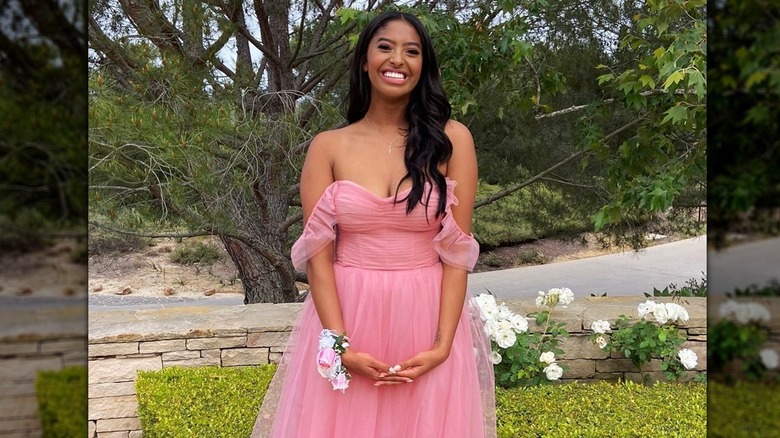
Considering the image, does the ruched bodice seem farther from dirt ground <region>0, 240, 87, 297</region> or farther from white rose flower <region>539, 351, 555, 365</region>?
white rose flower <region>539, 351, 555, 365</region>

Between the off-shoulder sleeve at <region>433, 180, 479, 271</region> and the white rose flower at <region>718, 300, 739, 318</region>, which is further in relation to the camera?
the off-shoulder sleeve at <region>433, 180, 479, 271</region>

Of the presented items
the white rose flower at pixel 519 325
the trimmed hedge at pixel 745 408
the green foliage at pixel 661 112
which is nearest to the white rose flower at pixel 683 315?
the green foliage at pixel 661 112

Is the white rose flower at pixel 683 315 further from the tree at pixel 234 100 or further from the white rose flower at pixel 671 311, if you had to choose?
the tree at pixel 234 100

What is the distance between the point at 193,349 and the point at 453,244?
2.36 metres

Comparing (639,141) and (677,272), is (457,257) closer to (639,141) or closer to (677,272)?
(639,141)

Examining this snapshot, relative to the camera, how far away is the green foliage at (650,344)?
134 inches

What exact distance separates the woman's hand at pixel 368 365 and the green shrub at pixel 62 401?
974mm

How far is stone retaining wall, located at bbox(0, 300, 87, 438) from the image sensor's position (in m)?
0.55

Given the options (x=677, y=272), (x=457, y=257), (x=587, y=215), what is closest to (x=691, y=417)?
(x=457, y=257)

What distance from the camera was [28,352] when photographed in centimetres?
57

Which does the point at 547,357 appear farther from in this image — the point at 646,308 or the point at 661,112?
the point at 661,112

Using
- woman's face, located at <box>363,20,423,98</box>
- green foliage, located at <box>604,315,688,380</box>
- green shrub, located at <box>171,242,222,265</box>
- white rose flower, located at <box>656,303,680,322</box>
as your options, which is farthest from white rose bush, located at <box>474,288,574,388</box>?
green shrub, located at <box>171,242,222,265</box>

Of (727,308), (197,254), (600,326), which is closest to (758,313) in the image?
(727,308)

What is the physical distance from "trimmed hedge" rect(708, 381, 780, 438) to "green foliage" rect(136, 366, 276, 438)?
2.39 meters
